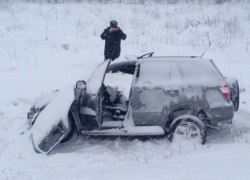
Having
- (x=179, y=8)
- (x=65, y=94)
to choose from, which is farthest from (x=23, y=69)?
(x=179, y=8)

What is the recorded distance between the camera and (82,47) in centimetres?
1565

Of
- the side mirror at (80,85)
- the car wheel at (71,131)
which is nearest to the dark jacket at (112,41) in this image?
the side mirror at (80,85)

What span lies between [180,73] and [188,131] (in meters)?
1.08

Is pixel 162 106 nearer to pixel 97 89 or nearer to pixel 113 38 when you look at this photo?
pixel 97 89

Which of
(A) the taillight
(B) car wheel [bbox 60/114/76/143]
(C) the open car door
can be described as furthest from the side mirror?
(A) the taillight

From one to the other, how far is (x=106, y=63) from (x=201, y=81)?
178cm

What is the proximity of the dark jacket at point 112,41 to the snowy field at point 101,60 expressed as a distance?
1.10m

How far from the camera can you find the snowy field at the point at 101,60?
5.57m

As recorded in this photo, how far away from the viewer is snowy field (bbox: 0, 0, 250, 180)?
18.3 ft

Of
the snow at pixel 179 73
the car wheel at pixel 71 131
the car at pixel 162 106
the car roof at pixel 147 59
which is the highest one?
the car roof at pixel 147 59

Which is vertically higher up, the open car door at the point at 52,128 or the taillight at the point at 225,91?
the taillight at the point at 225,91

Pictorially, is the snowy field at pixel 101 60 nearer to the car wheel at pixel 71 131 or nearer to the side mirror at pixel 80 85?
the car wheel at pixel 71 131

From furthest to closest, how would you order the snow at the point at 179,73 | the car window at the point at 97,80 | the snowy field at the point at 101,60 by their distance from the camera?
the snow at the point at 179,73
the car window at the point at 97,80
the snowy field at the point at 101,60

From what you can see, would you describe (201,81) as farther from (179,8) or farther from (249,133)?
(179,8)
